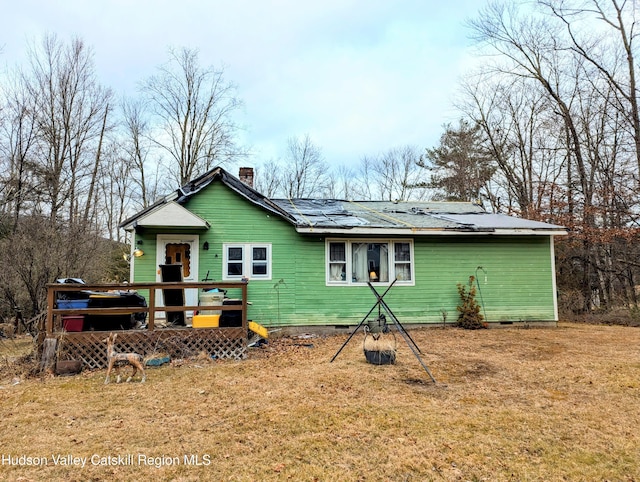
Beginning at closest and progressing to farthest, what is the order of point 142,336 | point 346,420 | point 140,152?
point 346,420 → point 142,336 → point 140,152

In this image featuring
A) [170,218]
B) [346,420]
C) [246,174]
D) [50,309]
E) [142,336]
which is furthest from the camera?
[246,174]

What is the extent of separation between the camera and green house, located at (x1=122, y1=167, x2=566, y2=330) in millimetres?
9625

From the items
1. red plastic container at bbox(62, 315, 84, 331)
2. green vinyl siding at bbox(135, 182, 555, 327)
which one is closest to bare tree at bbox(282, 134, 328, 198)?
green vinyl siding at bbox(135, 182, 555, 327)

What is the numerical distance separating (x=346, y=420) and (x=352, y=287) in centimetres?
605

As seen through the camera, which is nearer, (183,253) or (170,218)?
(170,218)

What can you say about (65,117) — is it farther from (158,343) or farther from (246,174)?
(158,343)

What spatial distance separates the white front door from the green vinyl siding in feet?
0.48

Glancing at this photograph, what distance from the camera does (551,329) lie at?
34.3 feet

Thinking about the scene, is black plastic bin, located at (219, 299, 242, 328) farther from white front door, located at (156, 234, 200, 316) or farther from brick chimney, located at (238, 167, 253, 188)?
brick chimney, located at (238, 167, 253, 188)

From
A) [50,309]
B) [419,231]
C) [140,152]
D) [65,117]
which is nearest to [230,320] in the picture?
[50,309]

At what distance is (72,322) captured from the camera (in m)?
6.61

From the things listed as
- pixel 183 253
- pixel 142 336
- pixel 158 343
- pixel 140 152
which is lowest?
pixel 158 343

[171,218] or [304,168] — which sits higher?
[304,168]

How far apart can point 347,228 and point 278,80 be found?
1160cm
